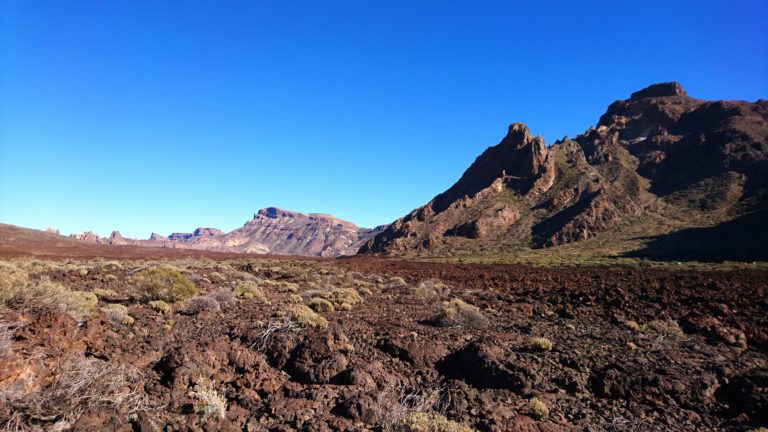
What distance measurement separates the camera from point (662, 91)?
110 m

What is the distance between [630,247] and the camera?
44.7 metres

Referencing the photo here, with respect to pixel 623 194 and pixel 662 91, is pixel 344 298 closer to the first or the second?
pixel 623 194

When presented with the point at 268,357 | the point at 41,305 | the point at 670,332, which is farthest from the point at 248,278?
the point at 670,332

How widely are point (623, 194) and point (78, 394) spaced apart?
73.8 m

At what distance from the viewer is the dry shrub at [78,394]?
3775 millimetres

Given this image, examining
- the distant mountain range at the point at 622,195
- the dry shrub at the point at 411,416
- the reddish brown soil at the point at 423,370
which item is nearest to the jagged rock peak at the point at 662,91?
the distant mountain range at the point at 622,195

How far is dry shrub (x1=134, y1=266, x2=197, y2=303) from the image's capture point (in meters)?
10.7

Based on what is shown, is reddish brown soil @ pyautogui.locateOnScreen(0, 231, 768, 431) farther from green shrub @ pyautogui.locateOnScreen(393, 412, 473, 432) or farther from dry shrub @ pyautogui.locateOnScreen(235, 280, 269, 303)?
dry shrub @ pyautogui.locateOnScreen(235, 280, 269, 303)

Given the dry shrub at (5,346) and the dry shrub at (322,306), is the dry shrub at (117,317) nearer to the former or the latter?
the dry shrub at (5,346)

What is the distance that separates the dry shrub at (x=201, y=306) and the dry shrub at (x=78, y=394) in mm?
5343

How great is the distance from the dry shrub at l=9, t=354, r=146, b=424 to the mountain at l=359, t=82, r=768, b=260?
46.3 metres

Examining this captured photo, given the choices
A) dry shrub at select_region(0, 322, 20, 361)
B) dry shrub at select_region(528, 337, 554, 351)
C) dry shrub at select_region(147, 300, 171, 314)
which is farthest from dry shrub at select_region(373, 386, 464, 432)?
dry shrub at select_region(147, 300, 171, 314)

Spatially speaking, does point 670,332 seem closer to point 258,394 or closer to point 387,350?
point 387,350

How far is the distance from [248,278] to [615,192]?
211ft
